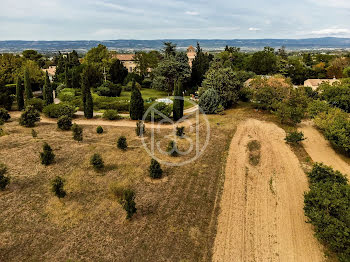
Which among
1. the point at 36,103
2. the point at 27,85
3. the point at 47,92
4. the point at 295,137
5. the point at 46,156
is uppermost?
the point at 27,85

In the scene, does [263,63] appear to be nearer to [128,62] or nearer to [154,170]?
[128,62]

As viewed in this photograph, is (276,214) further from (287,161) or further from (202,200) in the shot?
(287,161)

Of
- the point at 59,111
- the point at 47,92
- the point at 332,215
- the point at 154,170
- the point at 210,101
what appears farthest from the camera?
the point at 47,92

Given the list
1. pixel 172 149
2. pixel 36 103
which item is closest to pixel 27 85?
pixel 36 103

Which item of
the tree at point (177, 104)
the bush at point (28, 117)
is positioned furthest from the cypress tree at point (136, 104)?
the bush at point (28, 117)

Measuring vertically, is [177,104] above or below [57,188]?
above

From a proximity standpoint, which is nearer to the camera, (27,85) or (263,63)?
(27,85)

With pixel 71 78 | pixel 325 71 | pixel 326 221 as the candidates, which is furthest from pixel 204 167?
pixel 325 71
